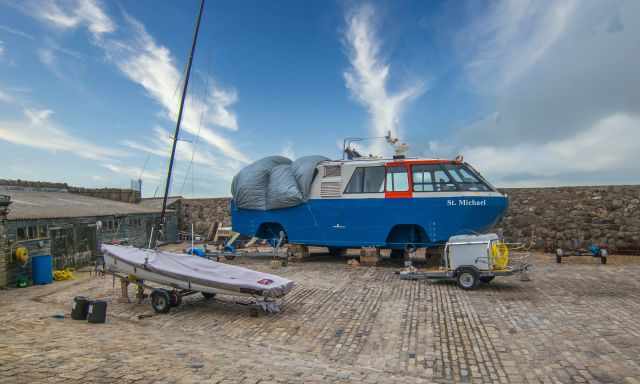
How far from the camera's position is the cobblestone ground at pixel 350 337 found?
4.54m

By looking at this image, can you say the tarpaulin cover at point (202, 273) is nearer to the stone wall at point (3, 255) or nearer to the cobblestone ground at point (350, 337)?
the cobblestone ground at point (350, 337)

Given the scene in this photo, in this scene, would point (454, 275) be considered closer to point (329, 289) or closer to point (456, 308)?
point (456, 308)

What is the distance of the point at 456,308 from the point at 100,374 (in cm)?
595

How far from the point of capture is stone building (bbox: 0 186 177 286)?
30.7 feet

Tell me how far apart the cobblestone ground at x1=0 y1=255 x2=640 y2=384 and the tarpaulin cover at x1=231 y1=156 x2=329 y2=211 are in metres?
4.47

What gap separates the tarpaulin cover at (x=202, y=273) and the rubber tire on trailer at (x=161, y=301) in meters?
0.25

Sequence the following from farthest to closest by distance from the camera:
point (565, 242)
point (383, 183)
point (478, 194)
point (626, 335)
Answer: point (565, 242) < point (383, 183) < point (478, 194) < point (626, 335)

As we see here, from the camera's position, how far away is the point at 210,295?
8.21 metres

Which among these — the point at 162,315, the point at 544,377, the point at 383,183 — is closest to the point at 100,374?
the point at 162,315

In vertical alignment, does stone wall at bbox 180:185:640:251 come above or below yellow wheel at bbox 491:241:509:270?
above

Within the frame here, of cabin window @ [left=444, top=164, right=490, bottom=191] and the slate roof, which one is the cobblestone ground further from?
cabin window @ [left=444, top=164, right=490, bottom=191]

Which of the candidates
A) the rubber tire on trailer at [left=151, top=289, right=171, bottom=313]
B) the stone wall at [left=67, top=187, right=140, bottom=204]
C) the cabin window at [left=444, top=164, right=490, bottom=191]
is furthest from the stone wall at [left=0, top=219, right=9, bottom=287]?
the cabin window at [left=444, top=164, right=490, bottom=191]

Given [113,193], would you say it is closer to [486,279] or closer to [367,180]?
[367,180]

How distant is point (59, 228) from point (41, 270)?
166 cm
